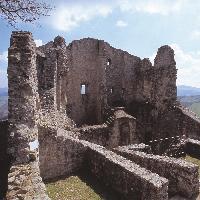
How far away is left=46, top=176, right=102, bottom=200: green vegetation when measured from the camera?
461 inches

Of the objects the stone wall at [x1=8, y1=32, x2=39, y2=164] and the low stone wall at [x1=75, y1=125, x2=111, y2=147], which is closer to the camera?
the stone wall at [x1=8, y1=32, x2=39, y2=164]

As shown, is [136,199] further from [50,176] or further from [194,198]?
[50,176]

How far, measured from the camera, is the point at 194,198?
12453mm

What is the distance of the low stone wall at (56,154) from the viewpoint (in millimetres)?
13625

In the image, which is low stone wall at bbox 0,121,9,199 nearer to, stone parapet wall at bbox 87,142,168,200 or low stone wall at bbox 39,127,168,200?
low stone wall at bbox 39,127,168,200

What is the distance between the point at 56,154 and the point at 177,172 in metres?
5.21

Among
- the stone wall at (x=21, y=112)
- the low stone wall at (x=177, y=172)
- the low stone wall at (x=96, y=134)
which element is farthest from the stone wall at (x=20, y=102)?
the low stone wall at (x=96, y=134)

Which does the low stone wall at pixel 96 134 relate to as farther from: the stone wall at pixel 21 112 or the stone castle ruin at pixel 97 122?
the stone wall at pixel 21 112

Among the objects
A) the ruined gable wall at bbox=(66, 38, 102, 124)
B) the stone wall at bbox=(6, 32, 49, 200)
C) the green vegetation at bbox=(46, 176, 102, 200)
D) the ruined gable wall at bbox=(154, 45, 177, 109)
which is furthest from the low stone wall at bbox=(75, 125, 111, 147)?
the stone wall at bbox=(6, 32, 49, 200)

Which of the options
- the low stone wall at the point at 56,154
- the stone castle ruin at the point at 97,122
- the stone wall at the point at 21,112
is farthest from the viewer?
the low stone wall at the point at 56,154

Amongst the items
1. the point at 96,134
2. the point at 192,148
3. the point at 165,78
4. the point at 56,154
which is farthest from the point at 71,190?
the point at 165,78

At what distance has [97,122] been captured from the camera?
30625 millimetres

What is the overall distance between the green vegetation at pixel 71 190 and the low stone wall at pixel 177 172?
2.92m

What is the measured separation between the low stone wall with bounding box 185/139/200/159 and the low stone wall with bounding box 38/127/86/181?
683 cm
